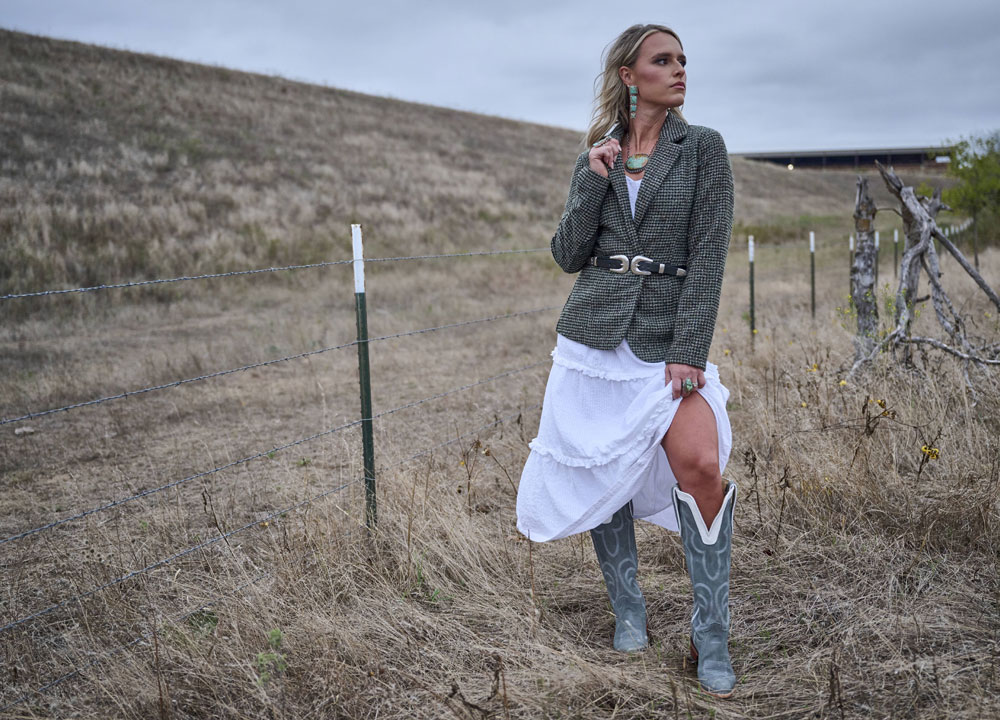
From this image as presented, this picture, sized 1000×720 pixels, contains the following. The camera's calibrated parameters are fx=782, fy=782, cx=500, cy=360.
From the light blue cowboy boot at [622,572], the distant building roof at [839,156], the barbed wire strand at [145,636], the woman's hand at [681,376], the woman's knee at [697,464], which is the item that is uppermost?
the distant building roof at [839,156]

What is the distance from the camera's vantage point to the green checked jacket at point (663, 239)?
2.32 m

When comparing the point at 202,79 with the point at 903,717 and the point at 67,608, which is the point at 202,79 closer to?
the point at 67,608

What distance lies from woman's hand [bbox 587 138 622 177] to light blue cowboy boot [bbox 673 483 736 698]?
1004 millimetres

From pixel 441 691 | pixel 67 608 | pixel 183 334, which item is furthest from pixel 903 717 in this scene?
pixel 183 334

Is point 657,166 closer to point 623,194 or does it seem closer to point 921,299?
point 623,194

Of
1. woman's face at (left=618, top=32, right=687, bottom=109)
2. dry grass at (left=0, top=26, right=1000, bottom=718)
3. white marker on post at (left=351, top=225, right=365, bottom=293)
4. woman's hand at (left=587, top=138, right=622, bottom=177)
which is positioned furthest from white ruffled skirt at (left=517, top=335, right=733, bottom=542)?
white marker on post at (left=351, top=225, right=365, bottom=293)

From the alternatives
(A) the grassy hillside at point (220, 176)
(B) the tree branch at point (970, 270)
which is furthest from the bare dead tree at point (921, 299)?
(A) the grassy hillside at point (220, 176)

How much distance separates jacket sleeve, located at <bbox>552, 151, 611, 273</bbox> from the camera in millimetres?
2414

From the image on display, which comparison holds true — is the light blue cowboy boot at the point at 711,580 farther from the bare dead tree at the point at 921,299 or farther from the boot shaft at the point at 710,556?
the bare dead tree at the point at 921,299

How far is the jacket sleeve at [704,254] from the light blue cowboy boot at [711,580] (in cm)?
44

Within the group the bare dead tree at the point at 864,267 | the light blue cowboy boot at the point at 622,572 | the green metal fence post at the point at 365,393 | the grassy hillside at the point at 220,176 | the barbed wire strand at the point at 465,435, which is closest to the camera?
the light blue cowboy boot at the point at 622,572

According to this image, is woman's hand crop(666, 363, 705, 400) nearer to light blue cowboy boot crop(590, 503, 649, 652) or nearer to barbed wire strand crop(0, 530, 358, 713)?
light blue cowboy boot crop(590, 503, 649, 652)

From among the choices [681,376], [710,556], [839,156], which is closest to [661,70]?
[681,376]

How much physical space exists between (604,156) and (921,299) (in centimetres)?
388
